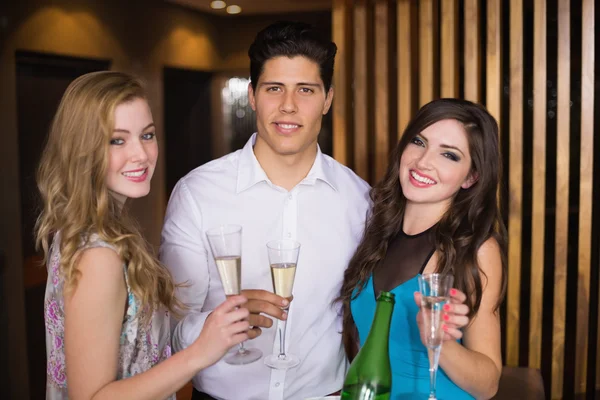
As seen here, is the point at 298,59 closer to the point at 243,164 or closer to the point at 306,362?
the point at 243,164

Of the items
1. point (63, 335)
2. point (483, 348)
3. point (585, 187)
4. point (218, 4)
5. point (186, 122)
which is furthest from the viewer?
point (186, 122)

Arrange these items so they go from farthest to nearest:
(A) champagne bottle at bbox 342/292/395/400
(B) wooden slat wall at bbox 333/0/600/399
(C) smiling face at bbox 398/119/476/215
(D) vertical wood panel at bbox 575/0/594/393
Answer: (B) wooden slat wall at bbox 333/0/600/399 < (D) vertical wood panel at bbox 575/0/594/393 < (C) smiling face at bbox 398/119/476/215 < (A) champagne bottle at bbox 342/292/395/400

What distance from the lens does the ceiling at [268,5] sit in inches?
245

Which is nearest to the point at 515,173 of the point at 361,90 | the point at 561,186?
the point at 561,186

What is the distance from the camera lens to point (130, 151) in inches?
65.2

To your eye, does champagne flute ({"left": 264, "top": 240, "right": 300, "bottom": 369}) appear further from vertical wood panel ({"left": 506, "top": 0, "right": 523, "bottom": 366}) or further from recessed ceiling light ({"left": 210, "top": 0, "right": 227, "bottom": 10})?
recessed ceiling light ({"left": 210, "top": 0, "right": 227, "bottom": 10})

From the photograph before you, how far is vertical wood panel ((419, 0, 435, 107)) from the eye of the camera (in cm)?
372

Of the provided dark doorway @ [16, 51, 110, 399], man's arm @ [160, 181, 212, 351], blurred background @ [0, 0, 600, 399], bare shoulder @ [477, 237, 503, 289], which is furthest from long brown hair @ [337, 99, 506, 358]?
dark doorway @ [16, 51, 110, 399]

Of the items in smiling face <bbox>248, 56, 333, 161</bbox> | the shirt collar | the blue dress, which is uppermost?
smiling face <bbox>248, 56, 333, 161</bbox>

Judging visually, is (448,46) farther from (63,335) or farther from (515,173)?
(63,335)

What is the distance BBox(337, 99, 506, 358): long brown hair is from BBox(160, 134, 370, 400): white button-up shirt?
10 cm

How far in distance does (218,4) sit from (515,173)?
3.93 m

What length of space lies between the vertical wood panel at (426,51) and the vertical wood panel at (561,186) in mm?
705

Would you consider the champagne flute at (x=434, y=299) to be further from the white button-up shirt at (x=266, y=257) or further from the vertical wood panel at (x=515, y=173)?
the vertical wood panel at (x=515, y=173)
